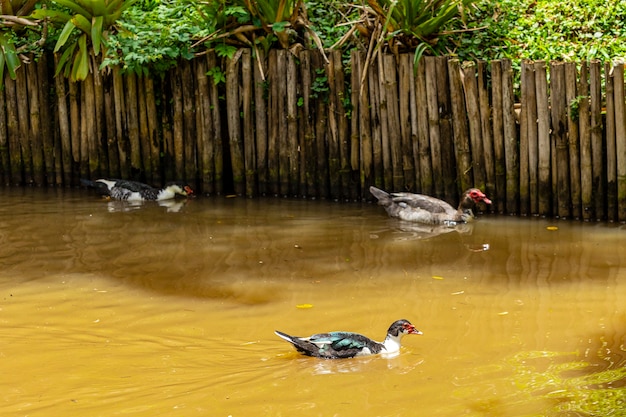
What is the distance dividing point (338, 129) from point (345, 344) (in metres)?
5.72

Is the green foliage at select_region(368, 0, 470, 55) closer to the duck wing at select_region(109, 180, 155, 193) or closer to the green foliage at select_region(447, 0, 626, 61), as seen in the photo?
the green foliage at select_region(447, 0, 626, 61)

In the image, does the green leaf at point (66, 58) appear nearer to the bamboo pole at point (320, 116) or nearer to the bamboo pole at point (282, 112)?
the bamboo pole at point (282, 112)

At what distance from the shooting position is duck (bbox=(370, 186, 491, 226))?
34.2 feet

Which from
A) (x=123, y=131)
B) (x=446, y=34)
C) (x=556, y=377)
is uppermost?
(x=446, y=34)

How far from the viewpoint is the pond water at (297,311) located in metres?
5.41

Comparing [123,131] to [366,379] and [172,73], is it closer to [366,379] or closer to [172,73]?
[172,73]

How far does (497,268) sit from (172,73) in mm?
5355

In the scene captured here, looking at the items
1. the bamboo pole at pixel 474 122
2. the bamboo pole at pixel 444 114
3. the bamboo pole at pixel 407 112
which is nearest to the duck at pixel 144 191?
the bamboo pole at pixel 407 112

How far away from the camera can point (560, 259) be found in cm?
877

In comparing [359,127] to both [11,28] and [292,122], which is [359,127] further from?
[11,28]

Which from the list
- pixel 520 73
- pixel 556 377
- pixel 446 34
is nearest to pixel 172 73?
pixel 446 34

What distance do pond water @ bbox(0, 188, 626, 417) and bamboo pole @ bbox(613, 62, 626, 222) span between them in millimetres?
365

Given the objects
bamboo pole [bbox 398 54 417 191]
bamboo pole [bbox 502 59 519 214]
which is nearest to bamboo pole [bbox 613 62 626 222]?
bamboo pole [bbox 502 59 519 214]

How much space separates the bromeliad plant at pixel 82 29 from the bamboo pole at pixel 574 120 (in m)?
5.42
